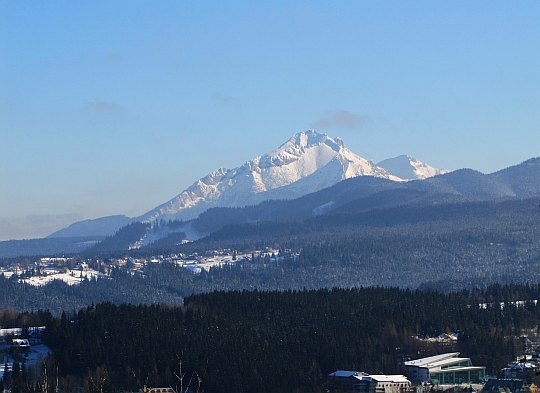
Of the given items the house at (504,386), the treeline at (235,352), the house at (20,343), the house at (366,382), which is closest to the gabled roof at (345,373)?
the house at (366,382)

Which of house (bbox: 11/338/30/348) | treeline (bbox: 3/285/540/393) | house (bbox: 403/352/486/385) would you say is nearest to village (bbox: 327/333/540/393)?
house (bbox: 403/352/486/385)

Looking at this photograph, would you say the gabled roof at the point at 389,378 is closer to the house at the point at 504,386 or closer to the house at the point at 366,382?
the house at the point at 366,382

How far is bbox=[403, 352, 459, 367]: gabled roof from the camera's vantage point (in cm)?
18088

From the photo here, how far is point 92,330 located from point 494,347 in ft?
151

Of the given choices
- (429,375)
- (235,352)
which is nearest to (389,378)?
(429,375)

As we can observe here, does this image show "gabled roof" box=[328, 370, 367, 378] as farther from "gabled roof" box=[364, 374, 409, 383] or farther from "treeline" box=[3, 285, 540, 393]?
"gabled roof" box=[364, 374, 409, 383]

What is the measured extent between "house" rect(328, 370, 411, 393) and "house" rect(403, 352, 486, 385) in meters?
3.73

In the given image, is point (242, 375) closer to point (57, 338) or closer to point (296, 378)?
point (296, 378)

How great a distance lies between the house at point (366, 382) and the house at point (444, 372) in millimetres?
3730

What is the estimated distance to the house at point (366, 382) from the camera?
168 m

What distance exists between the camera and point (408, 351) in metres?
192

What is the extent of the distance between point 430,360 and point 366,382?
15937 mm

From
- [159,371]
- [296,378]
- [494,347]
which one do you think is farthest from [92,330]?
[494,347]

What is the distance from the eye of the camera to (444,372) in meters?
178
